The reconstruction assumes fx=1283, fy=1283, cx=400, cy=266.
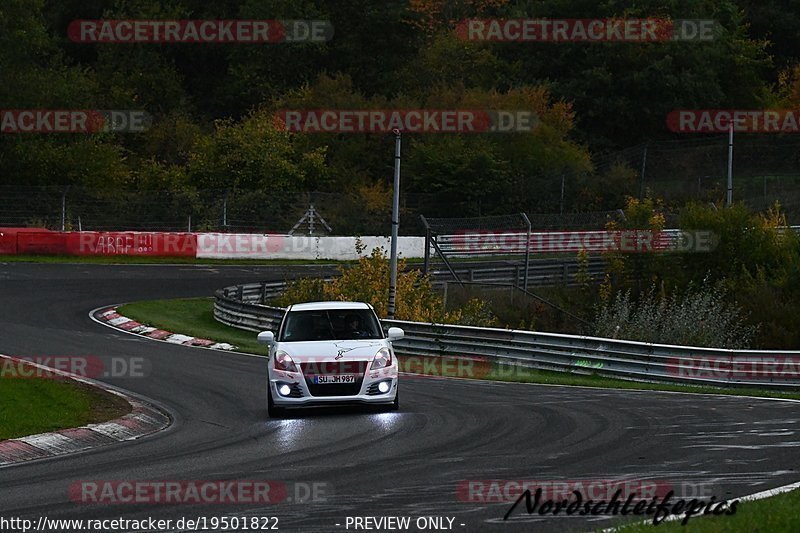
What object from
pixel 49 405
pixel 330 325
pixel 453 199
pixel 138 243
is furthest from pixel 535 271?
pixel 49 405

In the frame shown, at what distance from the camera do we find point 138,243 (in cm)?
4666

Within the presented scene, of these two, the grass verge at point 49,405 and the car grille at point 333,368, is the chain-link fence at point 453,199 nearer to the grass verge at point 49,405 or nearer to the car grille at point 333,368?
the grass verge at point 49,405

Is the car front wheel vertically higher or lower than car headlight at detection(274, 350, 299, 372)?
lower

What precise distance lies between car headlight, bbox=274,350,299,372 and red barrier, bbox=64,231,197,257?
30.7 metres

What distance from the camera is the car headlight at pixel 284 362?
1631 cm

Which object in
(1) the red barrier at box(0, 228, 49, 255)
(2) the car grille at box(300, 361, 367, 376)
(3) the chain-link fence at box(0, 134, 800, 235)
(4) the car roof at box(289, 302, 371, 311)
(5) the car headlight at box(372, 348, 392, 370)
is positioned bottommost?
(2) the car grille at box(300, 361, 367, 376)

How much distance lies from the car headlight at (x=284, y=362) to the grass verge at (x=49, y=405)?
217 centimetres

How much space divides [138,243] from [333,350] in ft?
103

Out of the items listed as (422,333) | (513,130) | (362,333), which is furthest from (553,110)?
(362,333)

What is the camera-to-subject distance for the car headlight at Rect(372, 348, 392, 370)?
1636 centimetres

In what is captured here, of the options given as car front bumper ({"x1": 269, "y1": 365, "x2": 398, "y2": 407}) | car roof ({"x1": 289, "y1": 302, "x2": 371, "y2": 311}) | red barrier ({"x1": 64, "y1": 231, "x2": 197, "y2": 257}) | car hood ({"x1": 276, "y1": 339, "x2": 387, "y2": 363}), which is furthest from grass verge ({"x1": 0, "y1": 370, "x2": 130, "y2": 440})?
red barrier ({"x1": 64, "y1": 231, "x2": 197, "y2": 257})

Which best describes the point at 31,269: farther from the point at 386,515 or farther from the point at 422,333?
the point at 386,515

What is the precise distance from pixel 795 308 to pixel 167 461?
23.6m

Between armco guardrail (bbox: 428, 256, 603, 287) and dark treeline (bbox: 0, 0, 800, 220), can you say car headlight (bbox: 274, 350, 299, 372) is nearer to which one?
armco guardrail (bbox: 428, 256, 603, 287)
